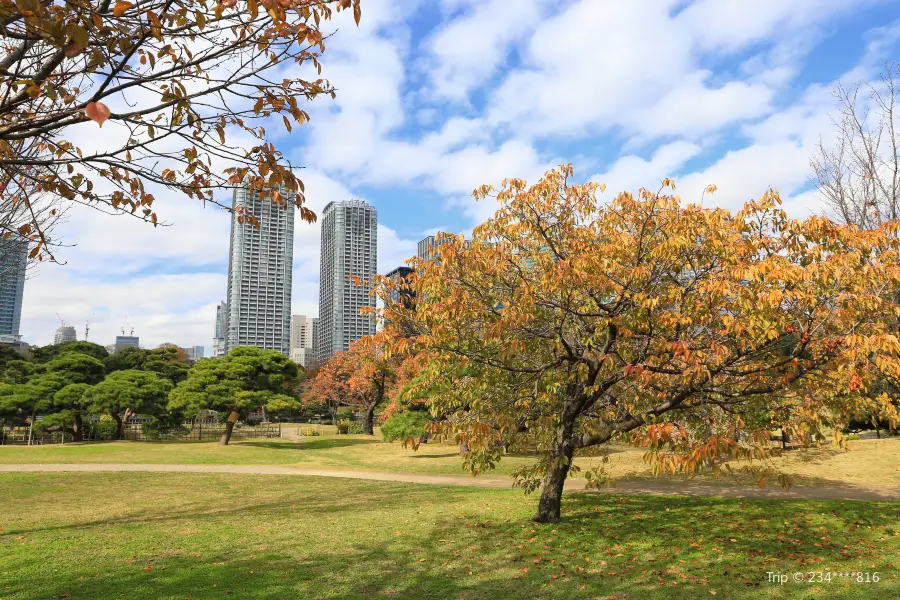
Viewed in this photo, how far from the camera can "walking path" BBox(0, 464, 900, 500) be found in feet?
43.9

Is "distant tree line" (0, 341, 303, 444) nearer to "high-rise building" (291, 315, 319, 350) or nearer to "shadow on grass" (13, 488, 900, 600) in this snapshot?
"shadow on grass" (13, 488, 900, 600)

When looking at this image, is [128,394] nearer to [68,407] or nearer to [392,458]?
[68,407]

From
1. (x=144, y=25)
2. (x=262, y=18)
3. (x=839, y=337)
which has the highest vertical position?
(x=262, y=18)

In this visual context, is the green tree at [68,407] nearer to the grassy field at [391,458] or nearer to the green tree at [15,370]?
the grassy field at [391,458]

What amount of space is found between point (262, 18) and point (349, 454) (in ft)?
77.5

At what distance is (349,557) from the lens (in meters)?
7.35

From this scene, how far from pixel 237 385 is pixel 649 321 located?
81.3ft

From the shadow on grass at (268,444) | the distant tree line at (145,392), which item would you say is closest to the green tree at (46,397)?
the distant tree line at (145,392)

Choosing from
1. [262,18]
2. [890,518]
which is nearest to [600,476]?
[890,518]

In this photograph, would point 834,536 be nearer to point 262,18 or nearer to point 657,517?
point 657,517

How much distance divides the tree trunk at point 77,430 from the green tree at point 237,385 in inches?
179

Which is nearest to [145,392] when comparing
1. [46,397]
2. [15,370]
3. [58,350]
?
[46,397]

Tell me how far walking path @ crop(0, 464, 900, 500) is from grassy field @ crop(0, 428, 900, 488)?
4.44 ft


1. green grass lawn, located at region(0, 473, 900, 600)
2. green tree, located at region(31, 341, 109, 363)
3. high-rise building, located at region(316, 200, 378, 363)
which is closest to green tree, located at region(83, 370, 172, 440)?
green tree, located at region(31, 341, 109, 363)
